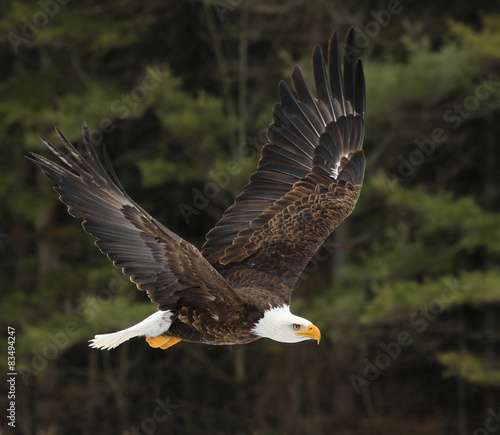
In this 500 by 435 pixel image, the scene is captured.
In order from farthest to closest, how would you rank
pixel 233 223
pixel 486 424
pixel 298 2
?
pixel 486 424, pixel 298 2, pixel 233 223

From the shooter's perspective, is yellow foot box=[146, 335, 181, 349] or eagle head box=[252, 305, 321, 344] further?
yellow foot box=[146, 335, 181, 349]

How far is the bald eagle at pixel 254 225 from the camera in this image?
20.8 ft

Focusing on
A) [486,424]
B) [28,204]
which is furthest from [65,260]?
[486,424]

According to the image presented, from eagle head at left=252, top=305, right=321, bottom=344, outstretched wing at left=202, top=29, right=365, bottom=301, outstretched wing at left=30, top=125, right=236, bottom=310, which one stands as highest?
outstretched wing at left=202, top=29, right=365, bottom=301

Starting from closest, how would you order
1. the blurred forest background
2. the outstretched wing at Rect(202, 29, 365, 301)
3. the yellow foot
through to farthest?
1. the yellow foot
2. the outstretched wing at Rect(202, 29, 365, 301)
3. the blurred forest background

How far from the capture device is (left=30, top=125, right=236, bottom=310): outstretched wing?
6254 mm

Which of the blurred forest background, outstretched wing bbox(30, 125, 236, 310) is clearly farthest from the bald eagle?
the blurred forest background

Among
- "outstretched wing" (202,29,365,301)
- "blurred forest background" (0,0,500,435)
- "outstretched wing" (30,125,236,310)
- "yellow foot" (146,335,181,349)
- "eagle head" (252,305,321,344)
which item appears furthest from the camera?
"blurred forest background" (0,0,500,435)

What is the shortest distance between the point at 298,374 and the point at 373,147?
3.78 metres

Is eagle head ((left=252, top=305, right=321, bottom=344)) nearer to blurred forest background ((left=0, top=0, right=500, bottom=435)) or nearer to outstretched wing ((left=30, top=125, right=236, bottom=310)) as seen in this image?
outstretched wing ((left=30, top=125, right=236, bottom=310))

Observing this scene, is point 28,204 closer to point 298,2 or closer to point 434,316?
point 298,2

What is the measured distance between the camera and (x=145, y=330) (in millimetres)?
7004

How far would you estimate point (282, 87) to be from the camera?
8000 mm

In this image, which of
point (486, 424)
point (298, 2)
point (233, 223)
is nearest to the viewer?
point (233, 223)
